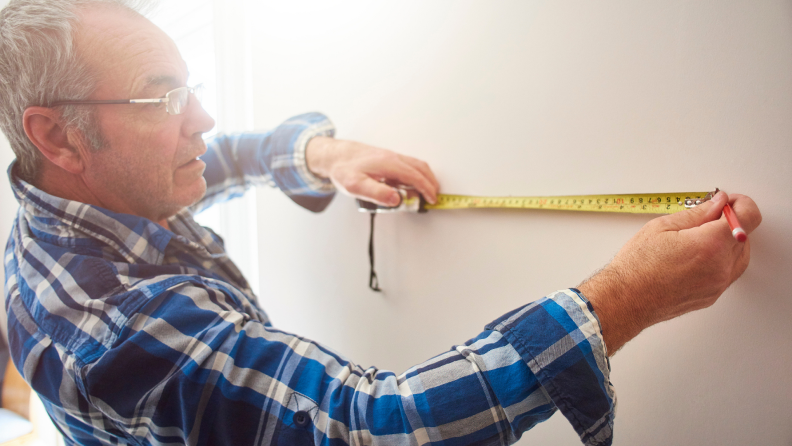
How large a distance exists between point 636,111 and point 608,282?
360 mm

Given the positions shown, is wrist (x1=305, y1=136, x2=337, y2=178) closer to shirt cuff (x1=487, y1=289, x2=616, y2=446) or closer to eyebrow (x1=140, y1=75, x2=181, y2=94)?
eyebrow (x1=140, y1=75, x2=181, y2=94)

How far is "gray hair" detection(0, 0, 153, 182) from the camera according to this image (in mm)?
797

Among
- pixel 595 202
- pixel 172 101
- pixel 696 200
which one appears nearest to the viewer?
pixel 696 200

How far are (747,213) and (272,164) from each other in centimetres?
118

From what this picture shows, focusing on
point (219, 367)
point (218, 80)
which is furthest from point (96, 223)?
point (218, 80)

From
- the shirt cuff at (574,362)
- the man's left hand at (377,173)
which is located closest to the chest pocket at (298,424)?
the shirt cuff at (574,362)

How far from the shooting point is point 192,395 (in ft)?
2.08

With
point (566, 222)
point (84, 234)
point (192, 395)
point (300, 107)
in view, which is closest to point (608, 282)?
point (566, 222)

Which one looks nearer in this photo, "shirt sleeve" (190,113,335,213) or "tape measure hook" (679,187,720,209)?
"tape measure hook" (679,187,720,209)

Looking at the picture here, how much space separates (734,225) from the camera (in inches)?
22.3

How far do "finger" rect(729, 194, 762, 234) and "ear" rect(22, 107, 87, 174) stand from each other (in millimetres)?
1210

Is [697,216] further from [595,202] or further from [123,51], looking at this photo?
[123,51]

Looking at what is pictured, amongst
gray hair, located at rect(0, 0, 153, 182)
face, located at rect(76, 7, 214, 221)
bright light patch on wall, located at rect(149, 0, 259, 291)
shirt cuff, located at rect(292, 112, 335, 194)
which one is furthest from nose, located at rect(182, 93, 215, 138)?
bright light patch on wall, located at rect(149, 0, 259, 291)

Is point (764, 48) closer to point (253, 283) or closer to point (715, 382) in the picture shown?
point (715, 382)
